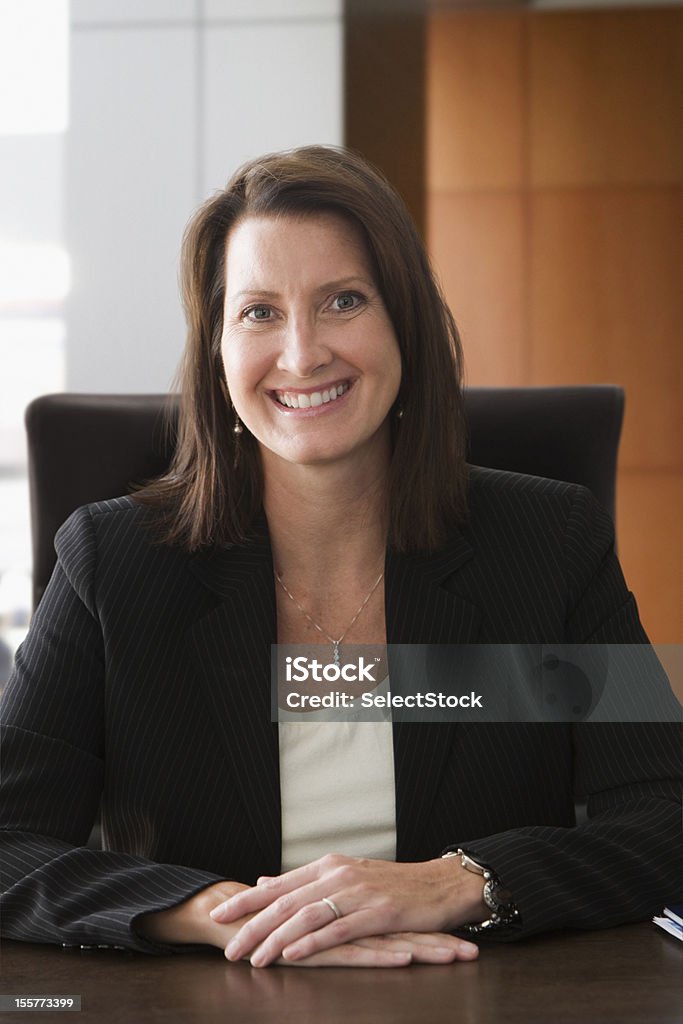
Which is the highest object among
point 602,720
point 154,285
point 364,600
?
point 154,285

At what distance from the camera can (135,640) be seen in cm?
103

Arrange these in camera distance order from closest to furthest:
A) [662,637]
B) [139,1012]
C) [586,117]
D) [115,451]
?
1. [139,1012]
2. [115,451]
3. [662,637]
4. [586,117]

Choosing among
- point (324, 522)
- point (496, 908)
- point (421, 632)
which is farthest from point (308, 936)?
point (324, 522)

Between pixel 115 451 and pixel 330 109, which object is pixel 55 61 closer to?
pixel 330 109

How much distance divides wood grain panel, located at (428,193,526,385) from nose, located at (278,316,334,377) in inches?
118

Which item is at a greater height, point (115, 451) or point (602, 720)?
point (115, 451)

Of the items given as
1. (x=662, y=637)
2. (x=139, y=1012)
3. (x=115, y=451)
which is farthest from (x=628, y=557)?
(x=139, y=1012)

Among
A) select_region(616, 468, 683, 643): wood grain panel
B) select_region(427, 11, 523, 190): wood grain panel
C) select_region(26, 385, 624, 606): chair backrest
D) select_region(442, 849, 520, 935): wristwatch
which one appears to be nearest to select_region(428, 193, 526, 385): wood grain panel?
select_region(427, 11, 523, 190): wood grain panel

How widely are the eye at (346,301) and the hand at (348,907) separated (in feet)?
1.70

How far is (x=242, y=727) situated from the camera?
990mm

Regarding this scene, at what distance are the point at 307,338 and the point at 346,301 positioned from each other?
0.06 m

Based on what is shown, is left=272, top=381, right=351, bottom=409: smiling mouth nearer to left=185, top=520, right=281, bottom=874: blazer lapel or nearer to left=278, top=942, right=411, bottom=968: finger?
left=185, top=520, right=281, bottom=874: blazer lapel

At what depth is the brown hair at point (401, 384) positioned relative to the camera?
1094 millimetres

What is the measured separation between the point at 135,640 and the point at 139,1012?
45cm
